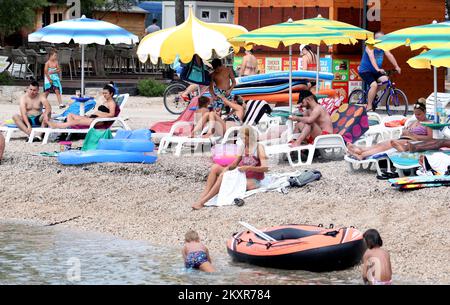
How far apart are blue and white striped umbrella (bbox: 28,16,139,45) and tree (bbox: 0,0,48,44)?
10880 mm

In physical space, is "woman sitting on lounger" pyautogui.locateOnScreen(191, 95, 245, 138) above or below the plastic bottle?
below

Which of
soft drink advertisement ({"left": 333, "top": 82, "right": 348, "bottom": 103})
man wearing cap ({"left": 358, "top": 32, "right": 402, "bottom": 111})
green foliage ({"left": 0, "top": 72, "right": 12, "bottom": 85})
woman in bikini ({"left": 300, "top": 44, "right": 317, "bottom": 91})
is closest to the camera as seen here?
man wearing cap ({"left": 358, "top": 32, "right": 402, "bottom": 111})

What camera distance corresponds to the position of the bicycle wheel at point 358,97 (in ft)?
71.5

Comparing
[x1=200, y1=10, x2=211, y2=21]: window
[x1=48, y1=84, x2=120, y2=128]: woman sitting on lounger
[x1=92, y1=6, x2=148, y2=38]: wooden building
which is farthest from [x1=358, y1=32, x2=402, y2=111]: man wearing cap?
[x1=92, y1=6, x2=148, y2=38]: wooden building

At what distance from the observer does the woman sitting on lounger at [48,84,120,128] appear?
18516mm

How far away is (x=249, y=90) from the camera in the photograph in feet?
69.9

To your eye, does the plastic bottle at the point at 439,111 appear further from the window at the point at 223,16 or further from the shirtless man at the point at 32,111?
the window at the point at 223,16

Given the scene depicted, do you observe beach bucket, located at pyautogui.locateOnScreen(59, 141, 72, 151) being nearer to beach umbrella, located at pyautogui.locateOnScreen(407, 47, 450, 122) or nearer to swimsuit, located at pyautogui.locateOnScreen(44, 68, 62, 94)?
swimsuit, located at pyautogui.locateOnScreen(44, 68, 62, 94)

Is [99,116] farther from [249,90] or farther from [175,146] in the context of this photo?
[249,90]

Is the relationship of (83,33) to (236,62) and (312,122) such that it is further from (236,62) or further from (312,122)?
(236,62)

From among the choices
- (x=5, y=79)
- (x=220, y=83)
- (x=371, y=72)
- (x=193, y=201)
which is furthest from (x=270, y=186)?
(x=5, y=79)

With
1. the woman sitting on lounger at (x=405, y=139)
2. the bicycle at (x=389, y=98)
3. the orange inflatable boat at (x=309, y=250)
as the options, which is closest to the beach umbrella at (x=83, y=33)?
the bicycle at (x=389, y=98)
